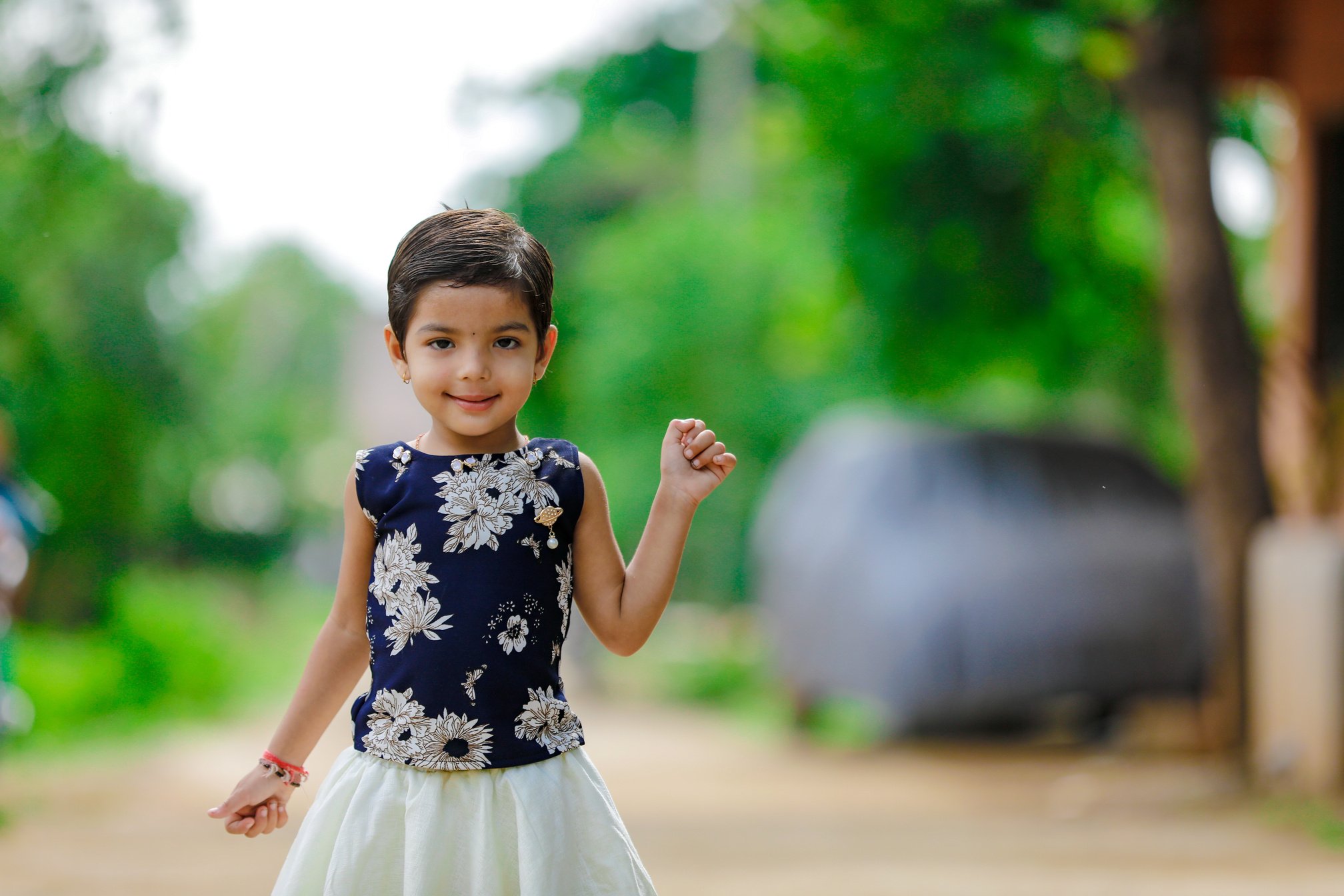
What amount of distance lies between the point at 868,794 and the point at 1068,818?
6.45 ft

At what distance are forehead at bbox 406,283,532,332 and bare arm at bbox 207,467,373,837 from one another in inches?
11.0

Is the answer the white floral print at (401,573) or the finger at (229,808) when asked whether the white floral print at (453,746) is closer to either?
the white floral print at (401,573)

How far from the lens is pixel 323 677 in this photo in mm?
2303

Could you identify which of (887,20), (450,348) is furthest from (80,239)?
(450,348)

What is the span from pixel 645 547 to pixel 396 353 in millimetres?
475

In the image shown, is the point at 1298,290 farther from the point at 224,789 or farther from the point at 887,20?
the point at 224,789

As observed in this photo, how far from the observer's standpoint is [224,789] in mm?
9156

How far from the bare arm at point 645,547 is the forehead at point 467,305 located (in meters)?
0.25

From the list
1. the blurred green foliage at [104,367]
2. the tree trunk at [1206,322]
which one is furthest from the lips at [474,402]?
the tree trunk at [1206,322]

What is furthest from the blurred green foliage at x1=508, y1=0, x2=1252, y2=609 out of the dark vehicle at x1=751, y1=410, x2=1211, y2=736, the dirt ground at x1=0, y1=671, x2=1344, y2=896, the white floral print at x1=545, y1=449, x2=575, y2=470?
the white floral print at x1=545, y1=449, x2=575, y2=470

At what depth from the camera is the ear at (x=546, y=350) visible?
2.28 metres

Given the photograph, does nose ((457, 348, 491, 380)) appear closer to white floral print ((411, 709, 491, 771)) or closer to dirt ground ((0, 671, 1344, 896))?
white floral print ((411, 709, 491, 771))

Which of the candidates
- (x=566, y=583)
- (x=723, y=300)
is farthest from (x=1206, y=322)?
(x=723, y=300)

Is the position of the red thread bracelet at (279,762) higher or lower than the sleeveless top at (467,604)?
lower
